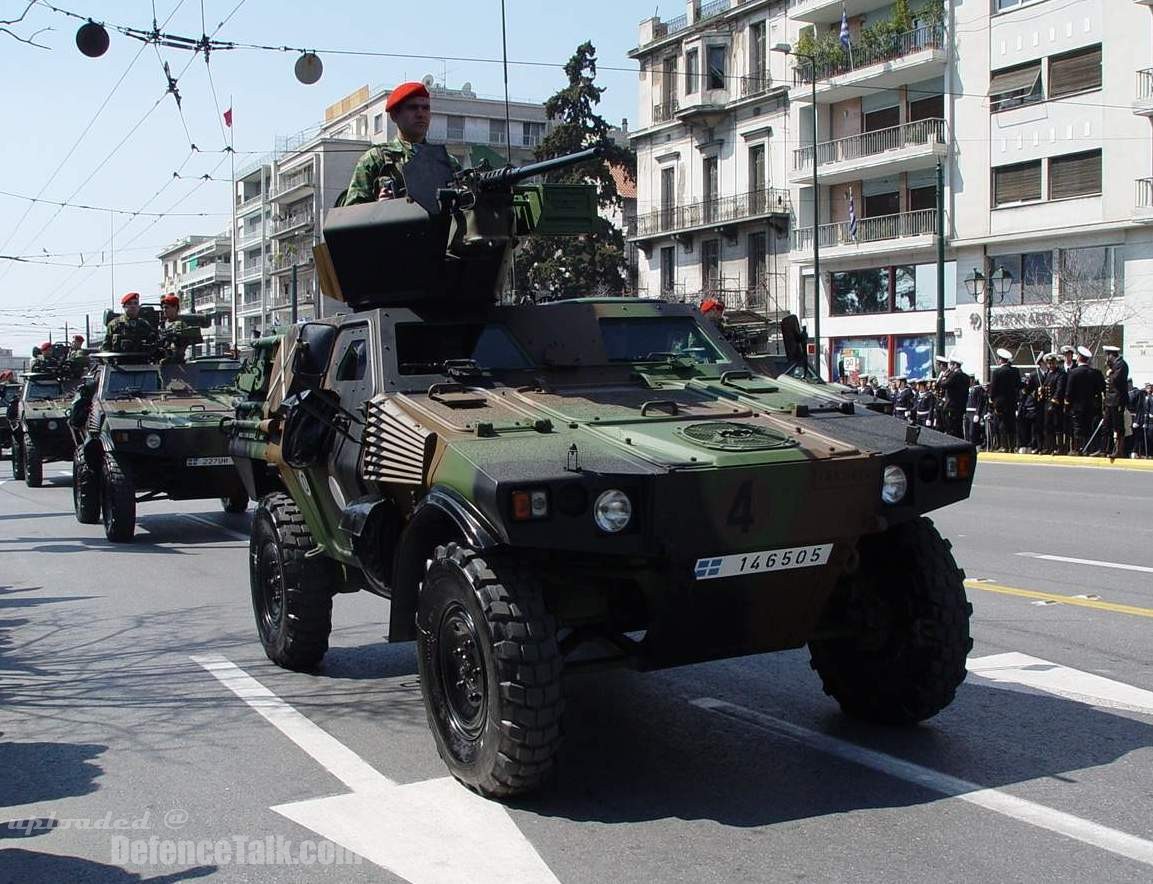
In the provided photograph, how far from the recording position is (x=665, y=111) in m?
50.0

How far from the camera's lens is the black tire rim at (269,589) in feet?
25.1

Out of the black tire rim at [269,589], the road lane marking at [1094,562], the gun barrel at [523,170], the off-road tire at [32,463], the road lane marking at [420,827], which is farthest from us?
the off-road tire at [32,463]

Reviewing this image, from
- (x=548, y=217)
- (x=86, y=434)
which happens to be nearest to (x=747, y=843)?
(x=548, y=217)

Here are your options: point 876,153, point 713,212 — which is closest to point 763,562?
point 876,153

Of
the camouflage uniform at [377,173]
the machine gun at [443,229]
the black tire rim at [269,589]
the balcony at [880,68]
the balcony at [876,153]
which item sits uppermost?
the balcony at [880,68]

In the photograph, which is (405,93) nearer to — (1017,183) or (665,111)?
(1017,183)

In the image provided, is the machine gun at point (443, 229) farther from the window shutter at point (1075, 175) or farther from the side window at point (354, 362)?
the window shutter at point (1075, 175)

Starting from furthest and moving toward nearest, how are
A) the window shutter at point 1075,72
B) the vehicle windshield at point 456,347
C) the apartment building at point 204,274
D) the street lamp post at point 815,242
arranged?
the apartment building at point 204,274
the street lamp post at point 815,242
the window shutter at point 1075,72
the vehicle windshield at point 456,347

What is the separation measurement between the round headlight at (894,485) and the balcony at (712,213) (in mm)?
40231

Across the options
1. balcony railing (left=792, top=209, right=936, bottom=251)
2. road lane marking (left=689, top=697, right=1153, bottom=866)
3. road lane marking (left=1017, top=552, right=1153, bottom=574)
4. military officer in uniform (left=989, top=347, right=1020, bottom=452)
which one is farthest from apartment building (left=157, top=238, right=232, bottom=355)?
road lane marking (left=689, top=697, right=1153, bottom=866)

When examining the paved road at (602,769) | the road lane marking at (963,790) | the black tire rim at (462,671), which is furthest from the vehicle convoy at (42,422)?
the road lane marking at (963,790)

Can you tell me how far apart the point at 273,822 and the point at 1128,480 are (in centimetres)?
1547

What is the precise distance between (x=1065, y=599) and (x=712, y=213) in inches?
1575

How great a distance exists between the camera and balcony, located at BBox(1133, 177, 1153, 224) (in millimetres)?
31719
